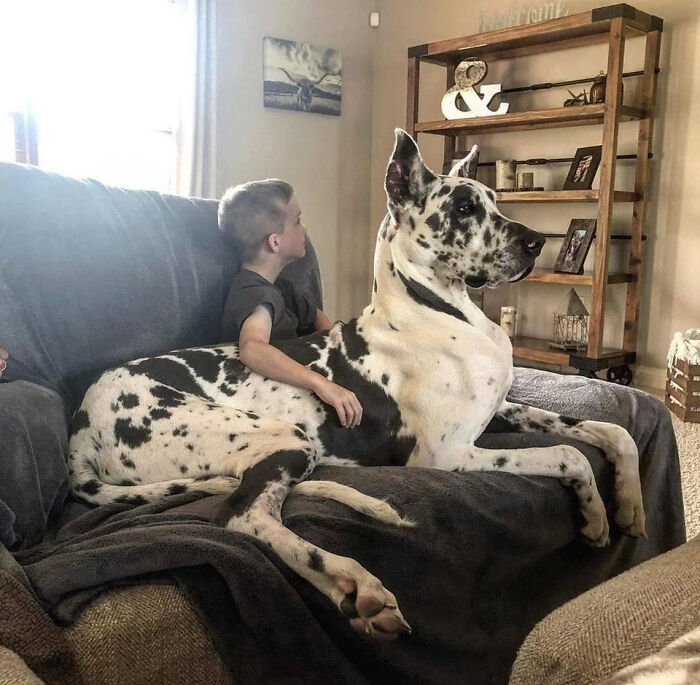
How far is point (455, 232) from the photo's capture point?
71.9 inches

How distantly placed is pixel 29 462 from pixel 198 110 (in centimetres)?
359

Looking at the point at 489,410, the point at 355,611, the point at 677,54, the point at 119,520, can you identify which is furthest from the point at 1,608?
the point at 677,54

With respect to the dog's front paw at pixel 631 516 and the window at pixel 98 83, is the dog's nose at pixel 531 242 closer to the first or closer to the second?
the dog's front paw at pixel 631 516

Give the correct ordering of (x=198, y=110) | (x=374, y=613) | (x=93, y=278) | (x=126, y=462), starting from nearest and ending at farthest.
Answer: (x=374, y=613) → (x=126, y=462) → (x=93, y=278) → (x=198, y=110)

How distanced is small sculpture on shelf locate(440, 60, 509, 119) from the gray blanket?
10.5ft

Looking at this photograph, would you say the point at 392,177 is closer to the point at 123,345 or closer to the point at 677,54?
the point at 123,345

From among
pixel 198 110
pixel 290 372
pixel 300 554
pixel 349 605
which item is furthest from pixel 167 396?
pixel 198 110

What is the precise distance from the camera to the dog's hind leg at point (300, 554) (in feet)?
3.82

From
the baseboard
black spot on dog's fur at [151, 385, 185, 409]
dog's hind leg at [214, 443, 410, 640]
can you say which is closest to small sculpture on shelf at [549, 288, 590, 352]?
the baseboard

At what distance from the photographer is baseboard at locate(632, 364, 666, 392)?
4.32m

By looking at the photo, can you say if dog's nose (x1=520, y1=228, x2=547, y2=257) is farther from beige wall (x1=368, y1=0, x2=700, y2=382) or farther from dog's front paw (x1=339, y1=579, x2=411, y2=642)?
beige wall (x1=368, y1=0, x2=700, y2=382)

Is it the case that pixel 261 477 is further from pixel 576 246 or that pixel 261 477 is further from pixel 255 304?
pixel 576 246

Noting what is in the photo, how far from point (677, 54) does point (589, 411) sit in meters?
2.97

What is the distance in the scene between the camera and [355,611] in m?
1.17
